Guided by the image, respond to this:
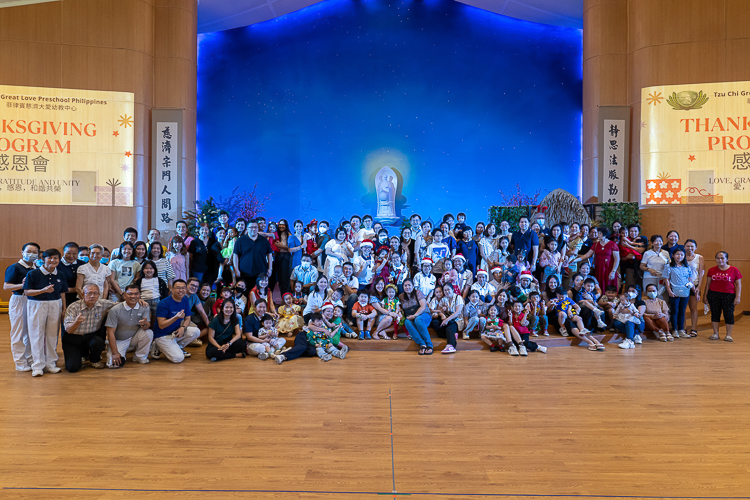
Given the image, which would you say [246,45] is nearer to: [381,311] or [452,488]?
[381,311]

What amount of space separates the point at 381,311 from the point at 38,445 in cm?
385

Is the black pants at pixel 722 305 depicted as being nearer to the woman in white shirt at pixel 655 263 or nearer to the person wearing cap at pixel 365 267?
the woman in white shirt at pixel 655 263

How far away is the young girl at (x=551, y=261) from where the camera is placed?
22.2 feet

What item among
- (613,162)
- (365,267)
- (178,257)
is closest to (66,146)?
(178,257)

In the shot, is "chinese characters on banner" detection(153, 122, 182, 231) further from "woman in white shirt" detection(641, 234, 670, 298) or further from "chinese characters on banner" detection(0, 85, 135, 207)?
"woman in white shirt" detection(641, 234, 670, 298)

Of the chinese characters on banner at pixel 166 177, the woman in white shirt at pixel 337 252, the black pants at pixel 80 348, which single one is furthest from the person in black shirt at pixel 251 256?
the chinese characters on banner at pixel 166 177

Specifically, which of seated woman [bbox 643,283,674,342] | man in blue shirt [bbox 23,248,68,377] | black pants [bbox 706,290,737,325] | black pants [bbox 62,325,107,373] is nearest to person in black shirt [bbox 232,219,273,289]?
black pants [bbox 62,325,107,373]

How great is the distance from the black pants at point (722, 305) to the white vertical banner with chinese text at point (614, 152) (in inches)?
125

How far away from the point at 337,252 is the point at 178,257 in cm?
194

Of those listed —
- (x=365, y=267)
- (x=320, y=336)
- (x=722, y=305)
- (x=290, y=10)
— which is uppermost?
(x=290, y=10)

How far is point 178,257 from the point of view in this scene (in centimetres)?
645

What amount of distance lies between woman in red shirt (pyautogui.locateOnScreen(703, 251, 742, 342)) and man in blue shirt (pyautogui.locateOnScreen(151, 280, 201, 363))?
20.6 feet

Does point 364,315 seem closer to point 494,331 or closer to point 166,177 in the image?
point 494,331

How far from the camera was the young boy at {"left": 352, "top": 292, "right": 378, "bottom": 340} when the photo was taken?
6285 millimetres
